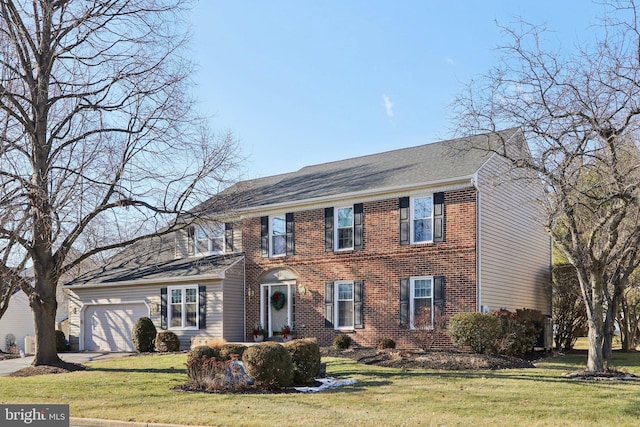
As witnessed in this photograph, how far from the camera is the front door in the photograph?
2541 cm

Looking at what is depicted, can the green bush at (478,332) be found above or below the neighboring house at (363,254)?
below

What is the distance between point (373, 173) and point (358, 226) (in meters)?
2.61

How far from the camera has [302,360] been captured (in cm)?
1445

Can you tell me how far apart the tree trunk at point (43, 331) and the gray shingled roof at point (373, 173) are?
6.90 meters

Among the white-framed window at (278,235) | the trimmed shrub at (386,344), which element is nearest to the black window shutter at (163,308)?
the white-framed window at (278,235)

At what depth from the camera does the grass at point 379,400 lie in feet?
33.5

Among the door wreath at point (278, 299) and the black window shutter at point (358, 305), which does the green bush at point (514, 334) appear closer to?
the black window shutter at point (358, 305)

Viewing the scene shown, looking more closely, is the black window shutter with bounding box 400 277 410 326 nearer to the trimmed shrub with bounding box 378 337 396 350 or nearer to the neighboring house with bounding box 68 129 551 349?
the neighboring house with bounding box 68 129 551 349

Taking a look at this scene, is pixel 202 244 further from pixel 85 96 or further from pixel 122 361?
pixel 85 96

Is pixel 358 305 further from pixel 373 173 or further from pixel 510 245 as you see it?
pixel 510 245

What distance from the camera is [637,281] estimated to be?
87.4 ft

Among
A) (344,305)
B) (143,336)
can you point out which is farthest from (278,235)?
(143,336)

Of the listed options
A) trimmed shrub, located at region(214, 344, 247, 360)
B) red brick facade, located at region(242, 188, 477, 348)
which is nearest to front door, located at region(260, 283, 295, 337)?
red brick facade, located at region(242, 188, 477, 348)

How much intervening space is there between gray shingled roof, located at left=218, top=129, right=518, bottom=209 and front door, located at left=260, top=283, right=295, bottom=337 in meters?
3.44
